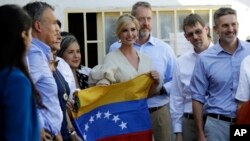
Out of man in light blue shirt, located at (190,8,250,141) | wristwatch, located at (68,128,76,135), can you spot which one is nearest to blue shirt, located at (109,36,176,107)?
man in light blue shirt, located at (190,8,250,141)

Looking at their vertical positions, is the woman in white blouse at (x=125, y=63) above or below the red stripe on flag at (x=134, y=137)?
above

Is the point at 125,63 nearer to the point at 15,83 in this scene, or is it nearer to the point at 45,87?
the point at 45,87

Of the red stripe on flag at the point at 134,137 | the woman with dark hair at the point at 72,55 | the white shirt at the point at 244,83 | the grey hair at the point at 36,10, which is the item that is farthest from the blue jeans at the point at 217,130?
the grey hair at the point at 36,10

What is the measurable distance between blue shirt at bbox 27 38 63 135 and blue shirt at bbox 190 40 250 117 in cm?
160

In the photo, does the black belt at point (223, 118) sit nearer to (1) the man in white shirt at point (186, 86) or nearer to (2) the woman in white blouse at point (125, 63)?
(1) the man in white shirt at point (186, 86)

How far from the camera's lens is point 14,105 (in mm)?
2855

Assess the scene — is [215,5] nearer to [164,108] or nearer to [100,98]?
[164,108]

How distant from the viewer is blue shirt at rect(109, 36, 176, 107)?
19.0 feet

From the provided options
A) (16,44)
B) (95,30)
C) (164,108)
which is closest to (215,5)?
(95,30)

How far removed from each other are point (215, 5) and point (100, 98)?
3974 millimetres

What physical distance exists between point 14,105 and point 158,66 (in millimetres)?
3152

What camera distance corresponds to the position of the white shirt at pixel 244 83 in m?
4.71

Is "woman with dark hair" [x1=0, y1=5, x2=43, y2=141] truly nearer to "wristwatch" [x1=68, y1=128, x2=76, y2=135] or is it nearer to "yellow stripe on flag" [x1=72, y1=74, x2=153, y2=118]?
"wristwatch" [x1=68, y1=128, x2=76, y2=135]

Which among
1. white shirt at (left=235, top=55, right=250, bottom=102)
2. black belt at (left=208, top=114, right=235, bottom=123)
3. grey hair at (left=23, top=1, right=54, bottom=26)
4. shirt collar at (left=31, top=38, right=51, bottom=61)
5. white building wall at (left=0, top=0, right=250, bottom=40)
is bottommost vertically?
black belt at (left=208, top=114, right=235, bottom=123)
